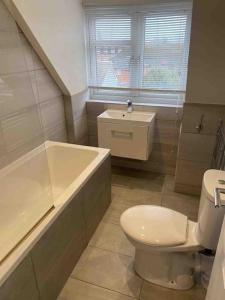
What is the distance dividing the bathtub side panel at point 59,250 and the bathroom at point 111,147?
1cm

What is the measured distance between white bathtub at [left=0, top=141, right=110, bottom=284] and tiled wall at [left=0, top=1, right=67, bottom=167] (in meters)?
0.14

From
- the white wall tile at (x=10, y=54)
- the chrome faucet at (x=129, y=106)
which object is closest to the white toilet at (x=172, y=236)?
the chrome faucet at (x=129, y=106)

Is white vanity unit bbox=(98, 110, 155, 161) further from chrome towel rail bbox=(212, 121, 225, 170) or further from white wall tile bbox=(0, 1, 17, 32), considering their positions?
white wall tile bbox=(0, 1, 17, 32)

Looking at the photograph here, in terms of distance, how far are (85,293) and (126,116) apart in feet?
5.62

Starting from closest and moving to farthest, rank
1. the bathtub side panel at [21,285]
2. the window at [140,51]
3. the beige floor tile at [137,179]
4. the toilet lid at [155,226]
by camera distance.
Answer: the bathtub side panel at [21,285] → the toilet lid at [155,226] → the window at [140,51] → the beige floor tile at [137,179]

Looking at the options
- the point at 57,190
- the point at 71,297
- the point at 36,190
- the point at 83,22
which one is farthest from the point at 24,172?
the point at 83,22

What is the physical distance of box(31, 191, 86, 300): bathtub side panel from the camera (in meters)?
1.25

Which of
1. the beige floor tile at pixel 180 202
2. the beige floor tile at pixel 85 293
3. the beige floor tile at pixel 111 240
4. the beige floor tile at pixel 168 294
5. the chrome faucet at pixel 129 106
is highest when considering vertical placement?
the chrome faucet at pixel 129 106

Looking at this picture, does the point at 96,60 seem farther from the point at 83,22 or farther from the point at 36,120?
the point at 36,120

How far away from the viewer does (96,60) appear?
8.80ft

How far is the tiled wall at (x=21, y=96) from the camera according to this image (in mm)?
1723

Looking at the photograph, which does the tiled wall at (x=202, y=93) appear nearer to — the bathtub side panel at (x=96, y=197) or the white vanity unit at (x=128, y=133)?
the white vanity unit at (x=128, y=133)

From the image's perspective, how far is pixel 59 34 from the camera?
2096 millimetres

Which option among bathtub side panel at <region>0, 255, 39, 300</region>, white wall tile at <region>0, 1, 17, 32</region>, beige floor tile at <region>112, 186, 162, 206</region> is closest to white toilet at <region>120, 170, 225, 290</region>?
bathtub side panel at <region>0, 255, 39, 300</region>
